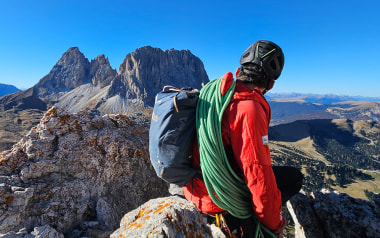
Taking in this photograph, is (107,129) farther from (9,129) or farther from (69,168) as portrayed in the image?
(9,129)

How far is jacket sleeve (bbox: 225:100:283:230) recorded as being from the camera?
2.46 metres

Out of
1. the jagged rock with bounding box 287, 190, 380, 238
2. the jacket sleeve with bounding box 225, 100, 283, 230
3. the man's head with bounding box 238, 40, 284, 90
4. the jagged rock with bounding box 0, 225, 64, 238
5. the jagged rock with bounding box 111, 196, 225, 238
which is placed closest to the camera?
the jacket sleeve with bounding box 225, 100, 283, 230

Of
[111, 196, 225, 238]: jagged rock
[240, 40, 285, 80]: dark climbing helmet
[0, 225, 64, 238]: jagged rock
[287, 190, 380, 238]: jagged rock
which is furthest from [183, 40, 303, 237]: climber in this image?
[287, 190, 380, 238]: jagged rock

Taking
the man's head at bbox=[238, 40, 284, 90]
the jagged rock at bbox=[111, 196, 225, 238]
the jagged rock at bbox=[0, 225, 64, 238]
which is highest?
the man's head at bbox=[238, 40, 284, 90]

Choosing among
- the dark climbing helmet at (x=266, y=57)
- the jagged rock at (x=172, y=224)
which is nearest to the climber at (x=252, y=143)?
the dark climbing helmet at (x=266, y=57)

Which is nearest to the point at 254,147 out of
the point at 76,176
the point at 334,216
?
the point at 334,216

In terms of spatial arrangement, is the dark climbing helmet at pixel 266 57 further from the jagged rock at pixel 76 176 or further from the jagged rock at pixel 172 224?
the jagged rock at pixel 76 176

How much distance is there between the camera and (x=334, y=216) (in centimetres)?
574

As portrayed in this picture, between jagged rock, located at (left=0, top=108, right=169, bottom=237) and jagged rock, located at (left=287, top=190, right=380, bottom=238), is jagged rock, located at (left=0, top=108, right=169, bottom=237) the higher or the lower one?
the higher one

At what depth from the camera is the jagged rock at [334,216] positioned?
5277 mm

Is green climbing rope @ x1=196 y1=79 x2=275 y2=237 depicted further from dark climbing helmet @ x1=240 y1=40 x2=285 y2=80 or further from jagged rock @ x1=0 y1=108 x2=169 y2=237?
jagged rock @ x1=0 y1=108 x2=169 y2=237

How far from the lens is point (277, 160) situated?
13625cm

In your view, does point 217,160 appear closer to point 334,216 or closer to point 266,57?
point 266,57

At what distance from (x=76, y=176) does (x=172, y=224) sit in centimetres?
459
